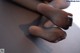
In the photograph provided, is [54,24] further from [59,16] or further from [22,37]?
[22,37]

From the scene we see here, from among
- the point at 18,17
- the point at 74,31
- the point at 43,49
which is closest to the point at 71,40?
the point at 74,31

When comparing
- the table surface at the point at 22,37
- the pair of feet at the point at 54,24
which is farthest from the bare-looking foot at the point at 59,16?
the table surface at the point at 22,37

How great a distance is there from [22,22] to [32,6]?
0.34 ft

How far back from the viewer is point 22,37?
89cm

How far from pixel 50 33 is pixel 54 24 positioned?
0.05 meters

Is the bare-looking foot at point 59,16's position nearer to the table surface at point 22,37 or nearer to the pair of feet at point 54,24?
the pair of feet at point 54,24

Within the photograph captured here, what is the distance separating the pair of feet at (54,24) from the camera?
76 cm

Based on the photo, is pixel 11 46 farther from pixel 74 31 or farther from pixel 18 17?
pixel 74 31

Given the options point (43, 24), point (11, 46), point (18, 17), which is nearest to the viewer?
point (11, 46)

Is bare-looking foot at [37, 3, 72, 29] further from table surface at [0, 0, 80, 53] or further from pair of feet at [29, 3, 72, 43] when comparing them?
table surface at [0, 0, 80, 53]

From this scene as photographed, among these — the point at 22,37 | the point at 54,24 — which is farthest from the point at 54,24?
the point at 22,37

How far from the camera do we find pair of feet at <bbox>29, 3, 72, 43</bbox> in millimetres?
761

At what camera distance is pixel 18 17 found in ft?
3.44

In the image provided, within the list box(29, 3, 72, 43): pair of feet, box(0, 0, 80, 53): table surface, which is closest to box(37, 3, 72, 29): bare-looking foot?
box(29, 3, 72, 43): pair of feet
